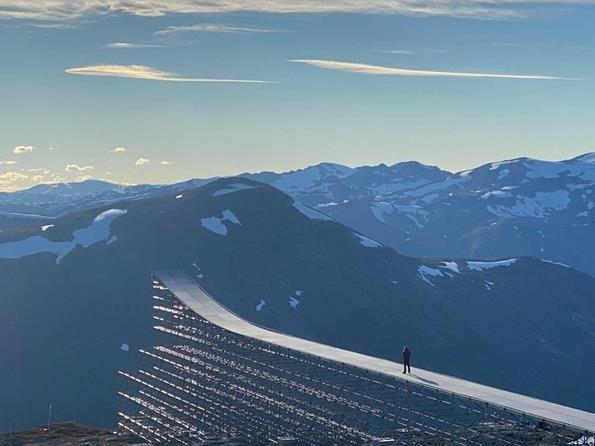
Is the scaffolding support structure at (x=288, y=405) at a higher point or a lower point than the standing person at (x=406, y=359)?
lower

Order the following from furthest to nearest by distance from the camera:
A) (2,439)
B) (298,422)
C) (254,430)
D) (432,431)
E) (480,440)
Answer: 1. (2,439)
2. (254,430)
3. (298,422)
4. (432,431)
5. (480,440)

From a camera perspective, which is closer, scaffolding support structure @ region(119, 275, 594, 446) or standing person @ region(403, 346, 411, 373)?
scaffolding support structure @ region(119, 275, 594, 446)

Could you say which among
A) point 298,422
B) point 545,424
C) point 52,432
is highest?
point 545,424

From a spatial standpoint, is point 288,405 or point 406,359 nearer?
point 406,359

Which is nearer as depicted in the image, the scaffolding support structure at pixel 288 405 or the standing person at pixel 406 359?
the scaffolding support structure at pixel 288 405

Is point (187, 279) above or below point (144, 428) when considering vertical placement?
above

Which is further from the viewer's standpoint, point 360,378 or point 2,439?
point 2,439

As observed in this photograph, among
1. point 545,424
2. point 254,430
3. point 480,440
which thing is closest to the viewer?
point 545,424

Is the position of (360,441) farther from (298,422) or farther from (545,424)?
(545,424)

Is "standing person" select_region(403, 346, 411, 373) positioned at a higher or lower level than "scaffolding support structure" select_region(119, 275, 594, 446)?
higher

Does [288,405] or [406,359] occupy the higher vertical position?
[406,359]

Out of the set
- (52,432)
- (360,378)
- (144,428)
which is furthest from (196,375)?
(360,378)
